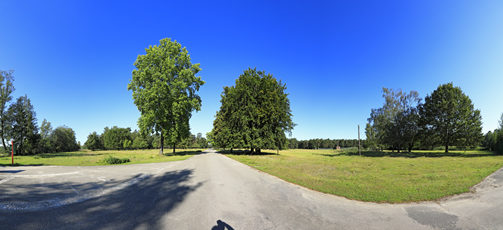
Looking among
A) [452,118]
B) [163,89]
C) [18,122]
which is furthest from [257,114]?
[18,122]

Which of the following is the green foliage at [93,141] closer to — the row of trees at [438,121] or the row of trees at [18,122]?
the row of trees at [18,122]

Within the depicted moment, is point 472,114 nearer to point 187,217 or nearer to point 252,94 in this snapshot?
point 252,94

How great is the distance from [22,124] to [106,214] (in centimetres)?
5790

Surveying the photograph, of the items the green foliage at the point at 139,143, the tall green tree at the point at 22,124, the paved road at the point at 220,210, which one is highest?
the tall green tree at the point at 22,124

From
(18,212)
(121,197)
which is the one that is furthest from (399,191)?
(18,212)

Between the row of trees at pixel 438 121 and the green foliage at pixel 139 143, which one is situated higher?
the row of trees at pixel 438 121

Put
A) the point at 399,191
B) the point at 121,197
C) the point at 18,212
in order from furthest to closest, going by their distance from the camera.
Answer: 1. the point at 399,191
2. the point at 121,197
3. the point at 18,212

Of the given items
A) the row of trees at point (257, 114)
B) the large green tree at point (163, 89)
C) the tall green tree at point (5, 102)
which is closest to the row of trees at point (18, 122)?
the tall green tree at point (5, 102)

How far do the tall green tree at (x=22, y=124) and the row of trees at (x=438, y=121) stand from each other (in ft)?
253

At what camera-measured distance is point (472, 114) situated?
97.4ft

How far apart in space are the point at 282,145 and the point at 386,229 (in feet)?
93.6

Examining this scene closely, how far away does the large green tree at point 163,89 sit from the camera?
1004 inches

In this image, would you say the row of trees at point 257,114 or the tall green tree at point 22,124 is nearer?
the row of trees at point 257,114

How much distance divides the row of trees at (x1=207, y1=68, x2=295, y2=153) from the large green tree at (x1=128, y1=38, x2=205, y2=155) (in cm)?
830
